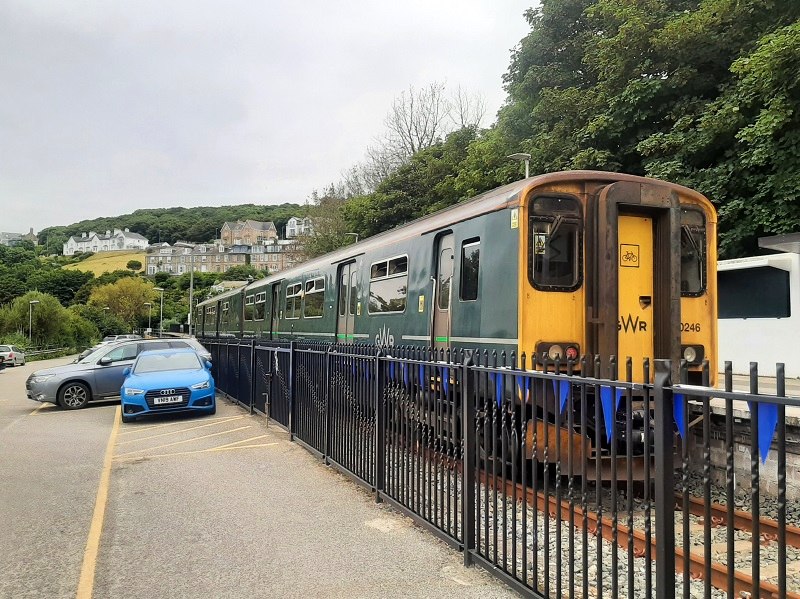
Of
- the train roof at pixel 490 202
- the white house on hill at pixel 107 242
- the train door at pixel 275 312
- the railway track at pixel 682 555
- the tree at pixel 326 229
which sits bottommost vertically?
the railway track at pixel 682 555

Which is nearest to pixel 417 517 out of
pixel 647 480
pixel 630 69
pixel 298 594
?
pixel 298 594

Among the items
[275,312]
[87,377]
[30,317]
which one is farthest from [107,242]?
[87,377]

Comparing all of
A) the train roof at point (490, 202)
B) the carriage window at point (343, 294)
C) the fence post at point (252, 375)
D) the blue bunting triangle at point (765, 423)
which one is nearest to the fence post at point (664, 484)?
the blue bunting triangle at point (765, 423)

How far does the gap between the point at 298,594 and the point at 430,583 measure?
2.82 feet

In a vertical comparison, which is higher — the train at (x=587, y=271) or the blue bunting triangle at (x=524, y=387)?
the train at (x=587, y=271)

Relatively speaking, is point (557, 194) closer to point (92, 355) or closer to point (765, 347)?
point (765, 347)

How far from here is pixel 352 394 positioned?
7.10m

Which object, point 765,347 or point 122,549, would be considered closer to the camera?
point 122,549

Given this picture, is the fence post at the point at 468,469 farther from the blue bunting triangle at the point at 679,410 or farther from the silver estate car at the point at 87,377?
the silver estate car at the point at 87,377

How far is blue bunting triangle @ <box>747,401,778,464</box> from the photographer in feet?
8.69

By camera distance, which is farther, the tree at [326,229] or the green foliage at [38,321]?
the green foliage at [38,321]

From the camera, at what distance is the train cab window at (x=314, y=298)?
1496cm

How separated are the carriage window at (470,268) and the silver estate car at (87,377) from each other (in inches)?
364

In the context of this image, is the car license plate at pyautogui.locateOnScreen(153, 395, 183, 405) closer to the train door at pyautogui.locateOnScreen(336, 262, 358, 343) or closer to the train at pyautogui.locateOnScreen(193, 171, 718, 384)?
the train door at pyautogui.locateOnScreen(336, 262, 358, 343)
